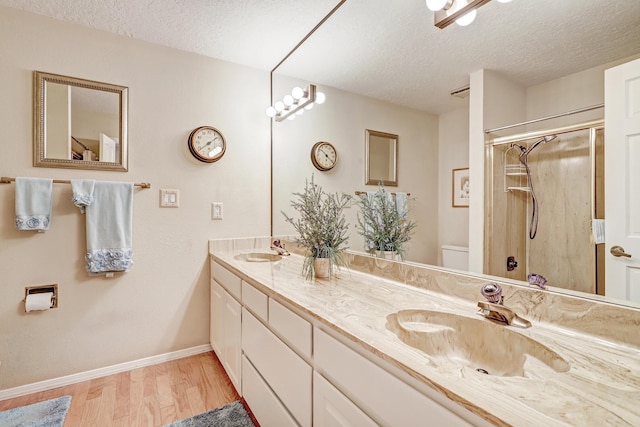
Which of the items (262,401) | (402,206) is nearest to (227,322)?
(262,401)

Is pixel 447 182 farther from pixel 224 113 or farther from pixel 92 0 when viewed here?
pixel 92 0

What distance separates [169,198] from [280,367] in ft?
4.99

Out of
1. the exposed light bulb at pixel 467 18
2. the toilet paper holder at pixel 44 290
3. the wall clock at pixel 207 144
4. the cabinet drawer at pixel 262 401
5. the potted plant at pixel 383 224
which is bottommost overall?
the cabinet drawer at pixel 262 401

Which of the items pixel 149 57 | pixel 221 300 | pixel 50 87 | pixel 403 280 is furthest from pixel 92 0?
pixel 403 280

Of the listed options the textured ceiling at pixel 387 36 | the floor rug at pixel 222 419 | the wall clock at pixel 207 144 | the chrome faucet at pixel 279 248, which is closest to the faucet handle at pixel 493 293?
the textured ceiling at pixel 387 36

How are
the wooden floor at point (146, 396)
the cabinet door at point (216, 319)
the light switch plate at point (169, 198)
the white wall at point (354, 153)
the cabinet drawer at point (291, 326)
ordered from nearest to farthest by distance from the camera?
the cabinet drawer at point (291, 326) → the white wall at point (354, 153) → the wooden floor at point (146, 396) → the cabinet door at point (216, 319) → the light switch plate at point (169, 198)

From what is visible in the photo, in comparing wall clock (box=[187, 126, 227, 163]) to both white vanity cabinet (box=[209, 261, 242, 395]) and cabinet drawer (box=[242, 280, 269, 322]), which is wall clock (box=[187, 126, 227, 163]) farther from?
cabinet drawer (box=[242, 280, 269, 322])

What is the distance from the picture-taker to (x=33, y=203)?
1.70 meters

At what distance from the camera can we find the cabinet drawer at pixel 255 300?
1.30m

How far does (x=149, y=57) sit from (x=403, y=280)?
2219mm

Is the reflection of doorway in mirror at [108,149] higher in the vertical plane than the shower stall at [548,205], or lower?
higher

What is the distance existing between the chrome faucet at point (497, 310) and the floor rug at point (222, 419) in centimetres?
131

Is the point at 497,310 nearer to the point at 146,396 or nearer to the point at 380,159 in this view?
the point at 380,159

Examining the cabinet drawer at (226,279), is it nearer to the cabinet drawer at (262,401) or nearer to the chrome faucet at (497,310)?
the cabinet drawer at (262,401)
